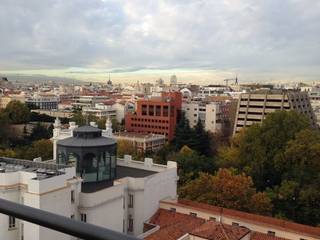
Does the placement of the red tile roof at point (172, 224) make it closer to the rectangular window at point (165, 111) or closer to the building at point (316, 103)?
the rectangular window at point (165, 111)

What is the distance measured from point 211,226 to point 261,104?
151 feet

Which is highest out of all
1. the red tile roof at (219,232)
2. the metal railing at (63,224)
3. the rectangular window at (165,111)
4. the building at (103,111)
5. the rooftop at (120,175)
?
the metal railing at (63,224)

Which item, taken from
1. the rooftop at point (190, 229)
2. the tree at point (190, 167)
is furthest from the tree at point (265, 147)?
the rooftop at point (190, 229)

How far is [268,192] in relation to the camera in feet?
Answer: 84.3

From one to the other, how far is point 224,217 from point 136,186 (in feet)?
13.6

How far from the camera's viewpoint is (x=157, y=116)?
5766 centimetres

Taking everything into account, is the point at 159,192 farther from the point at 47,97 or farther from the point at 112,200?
the point at 47,97

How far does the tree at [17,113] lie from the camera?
5762 cm

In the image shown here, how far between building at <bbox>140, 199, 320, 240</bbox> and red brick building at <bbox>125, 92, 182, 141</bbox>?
3575 centimetres

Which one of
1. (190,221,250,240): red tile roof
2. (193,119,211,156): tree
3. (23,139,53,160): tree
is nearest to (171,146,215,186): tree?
(193,119,211,156): tree

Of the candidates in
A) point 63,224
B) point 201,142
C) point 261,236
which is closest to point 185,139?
point 201,142

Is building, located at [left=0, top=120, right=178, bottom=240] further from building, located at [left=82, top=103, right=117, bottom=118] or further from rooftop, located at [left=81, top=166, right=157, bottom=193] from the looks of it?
building, located at [left=82, top=103, right=117, bottom=118]

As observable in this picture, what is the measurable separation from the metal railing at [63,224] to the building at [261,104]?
57.6 m

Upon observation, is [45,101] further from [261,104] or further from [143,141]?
[261,104]
